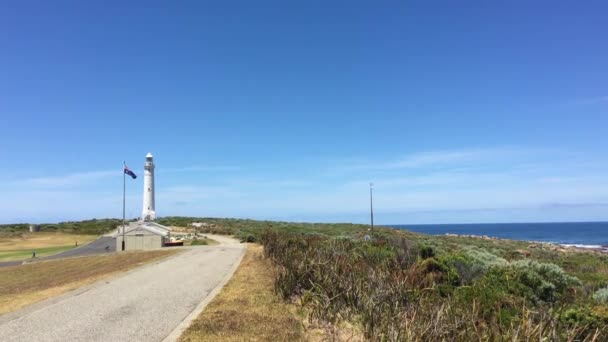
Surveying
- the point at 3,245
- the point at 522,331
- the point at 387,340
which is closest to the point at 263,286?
the point at 387,340

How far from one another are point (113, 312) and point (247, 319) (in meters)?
3.19

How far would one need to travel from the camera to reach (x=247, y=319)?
893 centimetres

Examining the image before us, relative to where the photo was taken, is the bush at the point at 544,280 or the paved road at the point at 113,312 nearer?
the paved road at the point at 113,312

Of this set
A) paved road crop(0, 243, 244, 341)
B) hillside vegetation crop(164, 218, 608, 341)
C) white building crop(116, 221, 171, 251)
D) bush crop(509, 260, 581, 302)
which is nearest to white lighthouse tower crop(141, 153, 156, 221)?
white building crop(116, 221, 171, 251)

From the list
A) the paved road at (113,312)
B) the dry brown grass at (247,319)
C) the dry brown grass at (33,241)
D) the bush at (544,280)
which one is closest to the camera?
the dry brown grass at (247,319)

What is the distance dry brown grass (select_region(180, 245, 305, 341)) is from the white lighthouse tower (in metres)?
59.6

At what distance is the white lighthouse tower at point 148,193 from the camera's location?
Answer: 227 ft

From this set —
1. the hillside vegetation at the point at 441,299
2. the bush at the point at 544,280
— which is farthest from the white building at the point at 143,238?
the bush at the point at 544,280

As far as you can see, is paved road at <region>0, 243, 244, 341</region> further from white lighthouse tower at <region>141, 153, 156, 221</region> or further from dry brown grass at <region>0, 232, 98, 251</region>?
white lighthouse tower at <region>141, 153, 156, 221</region>

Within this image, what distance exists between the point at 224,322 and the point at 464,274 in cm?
697

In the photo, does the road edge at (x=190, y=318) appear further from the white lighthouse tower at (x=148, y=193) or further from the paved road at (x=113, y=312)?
the white lighthouse tower at (x=148, y=193)

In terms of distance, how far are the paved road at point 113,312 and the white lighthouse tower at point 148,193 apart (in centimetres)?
5535

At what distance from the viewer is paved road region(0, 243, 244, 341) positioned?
8.20m

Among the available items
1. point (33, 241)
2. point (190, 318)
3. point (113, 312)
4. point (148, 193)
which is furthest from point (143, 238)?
point (190, 318)
